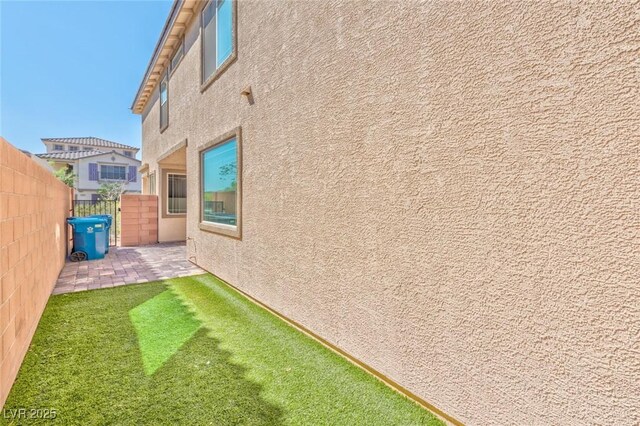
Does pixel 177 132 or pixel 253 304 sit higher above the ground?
pixel 177 132

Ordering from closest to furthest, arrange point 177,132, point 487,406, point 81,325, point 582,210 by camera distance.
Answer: point 582,210 < point 487,406 < point 81,325 < point 177,132

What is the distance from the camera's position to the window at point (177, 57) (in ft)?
33.4

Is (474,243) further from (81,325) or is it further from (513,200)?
(81,325)

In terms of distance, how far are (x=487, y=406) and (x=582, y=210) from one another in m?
1.58

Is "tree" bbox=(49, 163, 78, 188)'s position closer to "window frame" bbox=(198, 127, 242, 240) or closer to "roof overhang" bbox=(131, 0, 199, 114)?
"roof overhang" bbox=(131, 0, 199, 114)

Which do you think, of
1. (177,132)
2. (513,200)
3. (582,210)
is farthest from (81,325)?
(177,132)

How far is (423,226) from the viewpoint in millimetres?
2684

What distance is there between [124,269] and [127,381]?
A: 6274mm

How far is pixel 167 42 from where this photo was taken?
1057 centimetres

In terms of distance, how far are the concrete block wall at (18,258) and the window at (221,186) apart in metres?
3.11

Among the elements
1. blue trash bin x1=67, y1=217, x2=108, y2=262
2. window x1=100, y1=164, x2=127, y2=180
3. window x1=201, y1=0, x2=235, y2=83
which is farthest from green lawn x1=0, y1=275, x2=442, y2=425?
window x1=100, y1=164, x2=127, y2=180

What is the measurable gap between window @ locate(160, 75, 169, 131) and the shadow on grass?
9.23m

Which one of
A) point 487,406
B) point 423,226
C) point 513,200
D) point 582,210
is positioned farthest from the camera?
point 423,226

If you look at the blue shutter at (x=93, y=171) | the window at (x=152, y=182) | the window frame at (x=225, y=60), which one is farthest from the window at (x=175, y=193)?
the blue shutter at (x=93, y=171)
